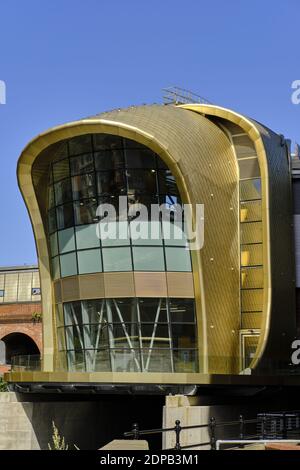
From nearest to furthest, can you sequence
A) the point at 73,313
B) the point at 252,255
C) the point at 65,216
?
the point at 73,313, the point at 65,216, the point at 252,255

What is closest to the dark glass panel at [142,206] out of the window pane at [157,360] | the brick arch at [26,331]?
the window pane at [157,360]

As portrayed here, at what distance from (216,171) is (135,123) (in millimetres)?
4677

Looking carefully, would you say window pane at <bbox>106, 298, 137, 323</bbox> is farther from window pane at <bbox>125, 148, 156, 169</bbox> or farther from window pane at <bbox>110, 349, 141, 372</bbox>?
window pane at <bbox>125, 148, 156, 169</bbox>

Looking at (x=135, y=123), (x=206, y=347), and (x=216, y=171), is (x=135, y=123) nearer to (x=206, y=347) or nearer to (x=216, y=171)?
(x=216, y=171)

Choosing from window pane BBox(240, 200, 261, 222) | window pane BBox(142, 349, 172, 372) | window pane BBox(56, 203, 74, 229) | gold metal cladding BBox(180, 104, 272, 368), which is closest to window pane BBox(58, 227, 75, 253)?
window pane BBox(56, 203, 74, 229)

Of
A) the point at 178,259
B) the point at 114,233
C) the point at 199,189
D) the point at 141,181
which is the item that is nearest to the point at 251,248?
the point at 178,259

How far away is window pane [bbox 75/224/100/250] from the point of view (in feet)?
107

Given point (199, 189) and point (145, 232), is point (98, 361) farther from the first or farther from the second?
point (199, 189)

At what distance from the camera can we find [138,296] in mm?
31719

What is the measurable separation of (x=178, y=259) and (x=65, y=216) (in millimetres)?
6133

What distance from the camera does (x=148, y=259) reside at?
3192 centimetres

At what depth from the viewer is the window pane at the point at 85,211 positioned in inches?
1291
